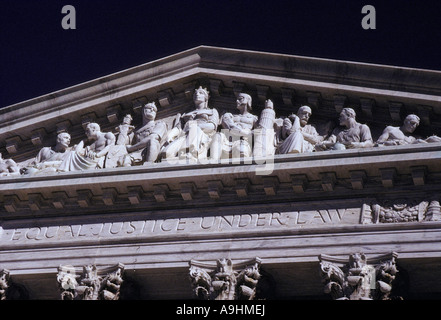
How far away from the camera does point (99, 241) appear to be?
65.7 ft

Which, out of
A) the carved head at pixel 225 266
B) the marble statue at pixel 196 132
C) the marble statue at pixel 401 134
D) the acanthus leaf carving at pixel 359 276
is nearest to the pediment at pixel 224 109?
the marble statue at pixel 401 134

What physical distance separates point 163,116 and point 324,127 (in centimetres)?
362

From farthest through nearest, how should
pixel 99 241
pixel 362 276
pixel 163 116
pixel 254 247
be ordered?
pixel 163 116
pixel 99 241
pixel 254 247
pixel 362 276

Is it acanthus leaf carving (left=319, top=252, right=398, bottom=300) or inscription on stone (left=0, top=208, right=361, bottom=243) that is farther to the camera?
inscription on stone (left=0, top=208, right=361, bottom=243)

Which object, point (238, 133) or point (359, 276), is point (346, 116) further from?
point (359, 276)

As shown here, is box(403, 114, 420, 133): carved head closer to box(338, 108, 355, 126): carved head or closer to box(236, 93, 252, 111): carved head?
box(338, 108, 355, 126): carved head

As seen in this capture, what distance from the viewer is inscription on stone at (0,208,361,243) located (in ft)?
61.8

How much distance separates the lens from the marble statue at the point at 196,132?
800 inches

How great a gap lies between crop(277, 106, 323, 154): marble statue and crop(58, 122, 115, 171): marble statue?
150 inches

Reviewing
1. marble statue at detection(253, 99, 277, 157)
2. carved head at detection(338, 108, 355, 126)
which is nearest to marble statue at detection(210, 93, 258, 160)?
marble statue at detection(253, 99, 277, 157)

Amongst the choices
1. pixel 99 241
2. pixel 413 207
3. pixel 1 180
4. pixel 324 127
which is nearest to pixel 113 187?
pixel 99 241

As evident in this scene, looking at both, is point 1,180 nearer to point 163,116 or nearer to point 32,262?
point 32,262

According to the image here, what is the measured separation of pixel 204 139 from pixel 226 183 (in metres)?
1.38

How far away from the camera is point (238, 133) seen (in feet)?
66.7
